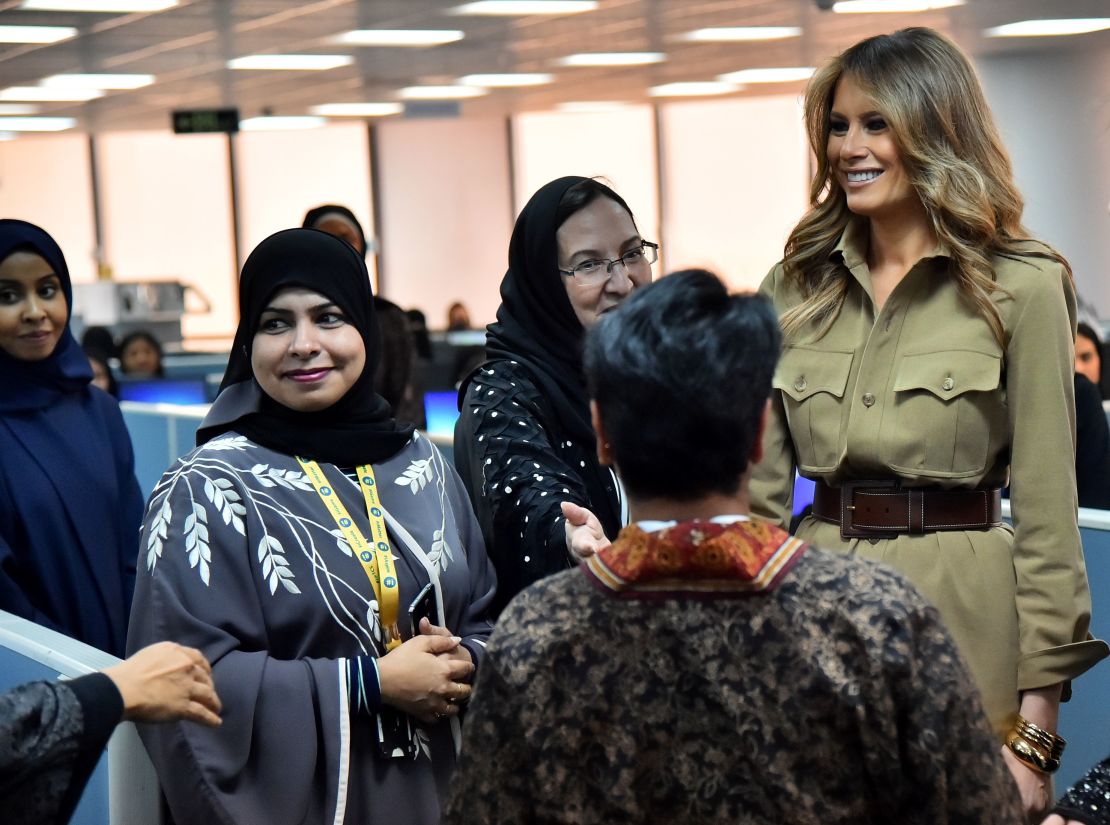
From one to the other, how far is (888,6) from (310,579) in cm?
849

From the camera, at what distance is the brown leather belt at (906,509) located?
6.21ft

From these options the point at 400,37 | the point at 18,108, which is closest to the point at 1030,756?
the point at 400,37

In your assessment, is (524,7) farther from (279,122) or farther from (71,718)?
(71,718)

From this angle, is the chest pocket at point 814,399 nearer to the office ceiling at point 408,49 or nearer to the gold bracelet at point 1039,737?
the gold bracelet at point 1039,737

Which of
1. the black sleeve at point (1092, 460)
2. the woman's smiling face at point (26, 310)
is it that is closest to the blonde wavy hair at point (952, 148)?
the black sleeve at point (1092, 460)

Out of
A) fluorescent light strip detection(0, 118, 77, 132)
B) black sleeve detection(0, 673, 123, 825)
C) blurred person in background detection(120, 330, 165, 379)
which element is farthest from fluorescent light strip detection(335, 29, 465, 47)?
black sleeve detection(0, 673, 123, 825)

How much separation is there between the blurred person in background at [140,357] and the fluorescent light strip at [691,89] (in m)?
6.88

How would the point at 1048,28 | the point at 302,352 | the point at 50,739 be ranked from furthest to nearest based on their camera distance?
the point at 1048,28 < the point at 302,352 < the point at 50,739

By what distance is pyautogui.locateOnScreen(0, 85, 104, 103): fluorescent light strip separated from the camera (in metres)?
11.8

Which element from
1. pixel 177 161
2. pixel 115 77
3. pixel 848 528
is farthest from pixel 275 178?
pixel 848 528

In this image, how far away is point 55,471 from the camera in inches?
114

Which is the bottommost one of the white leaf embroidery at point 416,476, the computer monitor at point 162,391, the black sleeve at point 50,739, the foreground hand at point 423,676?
the computer monitor at point 162,391

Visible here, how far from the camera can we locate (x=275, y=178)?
57.9ft

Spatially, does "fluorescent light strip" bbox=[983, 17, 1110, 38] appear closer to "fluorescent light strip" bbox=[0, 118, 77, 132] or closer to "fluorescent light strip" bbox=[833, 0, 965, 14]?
"fluorescent light strip" bbox=[833, 0, 965, 14]
